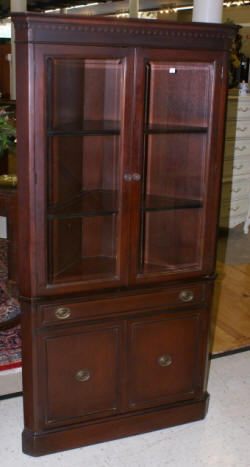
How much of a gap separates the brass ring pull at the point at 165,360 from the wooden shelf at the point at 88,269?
1.58ft

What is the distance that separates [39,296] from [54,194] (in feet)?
1.32

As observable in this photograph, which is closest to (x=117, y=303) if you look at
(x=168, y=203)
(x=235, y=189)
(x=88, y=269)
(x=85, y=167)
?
(x=88, y=269)

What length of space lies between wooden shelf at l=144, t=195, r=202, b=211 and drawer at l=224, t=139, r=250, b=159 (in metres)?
3.04

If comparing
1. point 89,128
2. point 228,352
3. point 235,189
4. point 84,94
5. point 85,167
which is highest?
point 84,94

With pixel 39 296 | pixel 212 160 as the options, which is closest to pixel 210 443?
pixel 39 296

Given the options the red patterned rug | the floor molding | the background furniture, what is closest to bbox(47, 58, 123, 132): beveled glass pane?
the red patterned rug

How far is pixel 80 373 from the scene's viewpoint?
221 centimetres

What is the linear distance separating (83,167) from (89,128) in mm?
202

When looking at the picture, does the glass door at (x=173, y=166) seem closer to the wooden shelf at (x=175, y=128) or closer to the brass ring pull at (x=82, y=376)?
the wooden shelf at (x=175, y=128)

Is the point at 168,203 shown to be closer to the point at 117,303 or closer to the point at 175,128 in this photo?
the point at 175,128

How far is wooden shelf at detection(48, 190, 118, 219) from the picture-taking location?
6.68 feet

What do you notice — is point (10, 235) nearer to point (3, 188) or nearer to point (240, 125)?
point (3, 188)

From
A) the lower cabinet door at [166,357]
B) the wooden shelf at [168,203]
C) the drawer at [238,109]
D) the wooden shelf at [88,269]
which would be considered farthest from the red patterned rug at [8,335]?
the drawer at [238,109]

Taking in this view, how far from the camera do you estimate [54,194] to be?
201 centimetres
